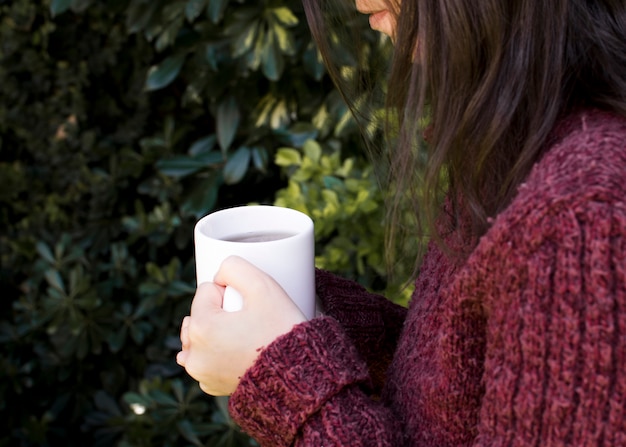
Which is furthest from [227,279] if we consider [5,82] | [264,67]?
[5,82]

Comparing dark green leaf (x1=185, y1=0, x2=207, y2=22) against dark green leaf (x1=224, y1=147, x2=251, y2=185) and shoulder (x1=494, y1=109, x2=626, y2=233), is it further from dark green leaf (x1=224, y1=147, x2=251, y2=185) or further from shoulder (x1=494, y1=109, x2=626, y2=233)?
shoulder (x1=494, y1=109, x2=626, y2=233)

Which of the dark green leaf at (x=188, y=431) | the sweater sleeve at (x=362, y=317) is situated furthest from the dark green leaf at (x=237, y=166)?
the sweater sleeve at (x=362, y=317)

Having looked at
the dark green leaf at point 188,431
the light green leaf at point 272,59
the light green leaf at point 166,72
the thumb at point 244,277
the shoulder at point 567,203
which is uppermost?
the shoulder at point 567,203

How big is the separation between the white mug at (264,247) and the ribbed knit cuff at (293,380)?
6 centimetres

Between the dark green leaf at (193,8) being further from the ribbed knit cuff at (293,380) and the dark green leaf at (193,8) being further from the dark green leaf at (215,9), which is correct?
the ribbed knit cuff at (293,380)

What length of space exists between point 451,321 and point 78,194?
1.55m

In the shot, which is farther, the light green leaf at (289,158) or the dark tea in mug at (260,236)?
the light green leaf at (289,158)

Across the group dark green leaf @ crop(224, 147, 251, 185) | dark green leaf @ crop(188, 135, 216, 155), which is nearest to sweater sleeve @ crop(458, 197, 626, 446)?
dark green leaf @ crop(224, 147, 251, 185)

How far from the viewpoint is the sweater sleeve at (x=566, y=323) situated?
452mm

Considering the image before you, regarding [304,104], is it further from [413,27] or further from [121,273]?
[413,27]

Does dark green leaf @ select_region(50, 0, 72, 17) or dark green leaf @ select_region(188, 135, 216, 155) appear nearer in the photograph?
dark green leaf @ select_region(50, 0, 72, 17)

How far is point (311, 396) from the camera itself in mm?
588

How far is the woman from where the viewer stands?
1.51 ft

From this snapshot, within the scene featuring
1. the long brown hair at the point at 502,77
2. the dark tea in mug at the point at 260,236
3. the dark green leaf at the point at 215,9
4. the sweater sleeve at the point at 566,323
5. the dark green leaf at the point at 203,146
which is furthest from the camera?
the dark green leaf at the point at 203,146
